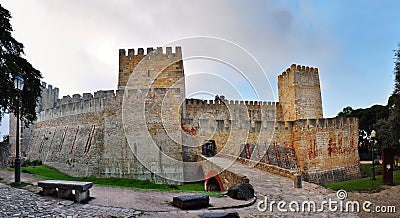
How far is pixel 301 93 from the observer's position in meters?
31.6

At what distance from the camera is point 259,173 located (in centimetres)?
1603

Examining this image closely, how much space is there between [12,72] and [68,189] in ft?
12.3

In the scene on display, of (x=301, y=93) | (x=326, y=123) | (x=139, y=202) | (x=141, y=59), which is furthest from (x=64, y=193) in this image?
(x=301, y=93)

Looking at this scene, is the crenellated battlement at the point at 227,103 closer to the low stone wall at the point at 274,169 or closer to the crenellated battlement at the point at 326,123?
the crenellated battlement at the point at 326,123

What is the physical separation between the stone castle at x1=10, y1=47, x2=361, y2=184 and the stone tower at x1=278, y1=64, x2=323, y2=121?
0.10 m

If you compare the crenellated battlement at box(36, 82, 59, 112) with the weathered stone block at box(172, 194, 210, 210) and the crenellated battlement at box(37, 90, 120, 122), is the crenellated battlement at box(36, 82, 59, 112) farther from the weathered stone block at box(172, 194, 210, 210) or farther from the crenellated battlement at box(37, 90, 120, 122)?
the weathered stone block at box(172, 194, 210, 210)

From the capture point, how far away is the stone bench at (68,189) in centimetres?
905

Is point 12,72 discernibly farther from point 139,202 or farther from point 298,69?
point 298,69

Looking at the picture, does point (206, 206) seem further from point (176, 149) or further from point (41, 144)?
point (41, 144)

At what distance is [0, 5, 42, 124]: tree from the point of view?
9143 mm

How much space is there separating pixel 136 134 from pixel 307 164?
1403 cm

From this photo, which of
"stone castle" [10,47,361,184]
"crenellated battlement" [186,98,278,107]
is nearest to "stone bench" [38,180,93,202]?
"stone castle" [10,47,361,184]

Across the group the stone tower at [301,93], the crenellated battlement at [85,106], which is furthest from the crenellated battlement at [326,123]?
the crenellated battlement at [85,106]

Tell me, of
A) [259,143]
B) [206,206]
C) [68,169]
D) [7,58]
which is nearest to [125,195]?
[206,206]
